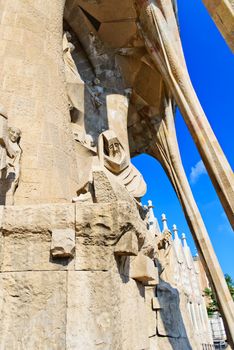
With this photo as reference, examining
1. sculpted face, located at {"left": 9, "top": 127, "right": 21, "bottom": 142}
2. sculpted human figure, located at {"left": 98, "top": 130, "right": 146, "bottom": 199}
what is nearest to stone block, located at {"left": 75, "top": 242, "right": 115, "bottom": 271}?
sculpted face, located at {"left": 9, "top": 127, "right": 21, "bottom": 142}

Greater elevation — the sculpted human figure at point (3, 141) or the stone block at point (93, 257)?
the sculpted human figure at point (3, 141)

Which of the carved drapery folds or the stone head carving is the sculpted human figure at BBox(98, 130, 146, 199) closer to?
the stone head carving

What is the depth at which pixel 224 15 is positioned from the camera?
4828 millimetres

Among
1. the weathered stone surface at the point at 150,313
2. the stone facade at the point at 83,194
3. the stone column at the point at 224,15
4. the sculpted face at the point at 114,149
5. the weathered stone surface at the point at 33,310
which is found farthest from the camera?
the stone column at the point at 224,15

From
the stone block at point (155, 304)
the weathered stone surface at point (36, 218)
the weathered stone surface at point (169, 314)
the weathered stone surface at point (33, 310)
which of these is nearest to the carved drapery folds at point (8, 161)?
the weathered stone surface at point (36, 218)

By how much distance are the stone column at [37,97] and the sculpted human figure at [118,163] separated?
0.45m

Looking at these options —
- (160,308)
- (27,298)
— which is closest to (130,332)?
(27,298)

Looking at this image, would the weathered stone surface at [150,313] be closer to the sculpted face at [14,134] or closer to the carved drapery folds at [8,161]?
the carved drapery folds at [8,161]

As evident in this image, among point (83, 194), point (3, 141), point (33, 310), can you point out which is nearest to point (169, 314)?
point (83, 194)

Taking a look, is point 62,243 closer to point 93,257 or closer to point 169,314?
point 93,257

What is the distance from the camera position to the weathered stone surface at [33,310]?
207cm

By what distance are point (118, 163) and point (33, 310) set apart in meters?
2.59

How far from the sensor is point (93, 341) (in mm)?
2066

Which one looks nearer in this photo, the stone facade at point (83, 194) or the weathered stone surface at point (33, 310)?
the weathered stone surface at point (33, 310)
